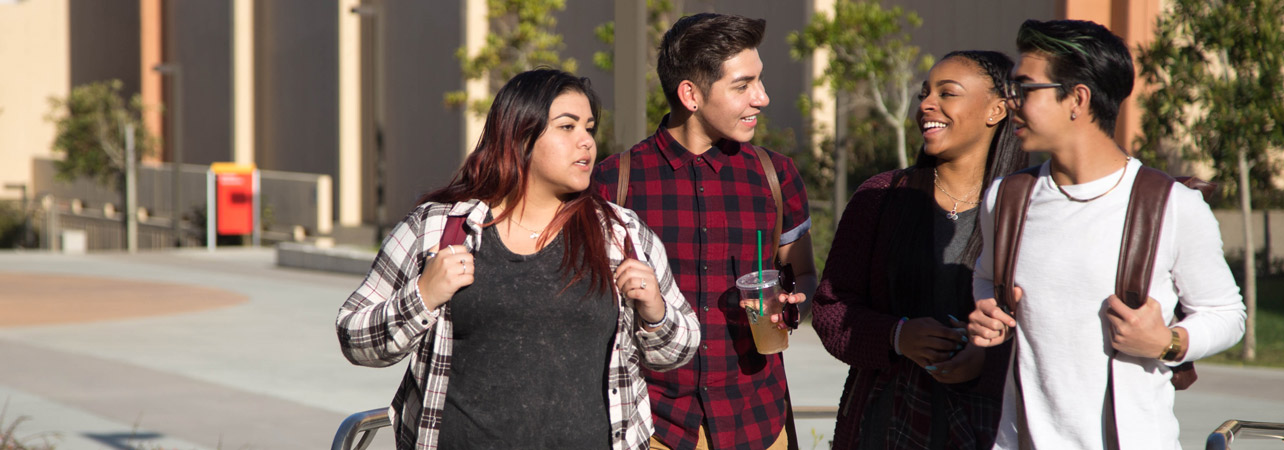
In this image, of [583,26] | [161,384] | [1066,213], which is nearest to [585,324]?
[1066,213]

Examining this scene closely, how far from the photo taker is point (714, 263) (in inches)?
126

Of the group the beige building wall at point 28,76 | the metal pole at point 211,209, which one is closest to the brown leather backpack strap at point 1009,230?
the metal pole at point 211,209

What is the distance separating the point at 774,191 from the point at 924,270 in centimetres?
62

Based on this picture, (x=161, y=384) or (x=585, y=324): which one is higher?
(x=585, y=324)

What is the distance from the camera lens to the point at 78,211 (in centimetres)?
4141

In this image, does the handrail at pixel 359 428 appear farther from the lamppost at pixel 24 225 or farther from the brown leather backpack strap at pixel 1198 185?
the lamppost at pixel 24 225

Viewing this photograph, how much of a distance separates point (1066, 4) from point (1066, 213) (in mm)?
12643

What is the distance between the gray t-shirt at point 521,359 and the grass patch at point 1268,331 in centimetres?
834

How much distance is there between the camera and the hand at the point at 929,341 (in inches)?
102

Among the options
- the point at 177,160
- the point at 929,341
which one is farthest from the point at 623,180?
the point at 177,160

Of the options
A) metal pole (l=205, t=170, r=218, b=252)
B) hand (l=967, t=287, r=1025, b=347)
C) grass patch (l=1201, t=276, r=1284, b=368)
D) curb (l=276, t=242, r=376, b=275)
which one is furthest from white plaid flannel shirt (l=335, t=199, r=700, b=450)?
metal pole (l=205, t=170, r=218, b=252)

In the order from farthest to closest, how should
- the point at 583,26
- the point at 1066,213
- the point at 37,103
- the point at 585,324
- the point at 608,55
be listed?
the point at 37,103 < the point at 583,26 < the point at 608,55 < the point at 585,324 < the point at 1066,213

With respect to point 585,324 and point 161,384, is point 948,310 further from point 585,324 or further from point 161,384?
point 161,384

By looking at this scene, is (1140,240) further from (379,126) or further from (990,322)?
(379,126)
